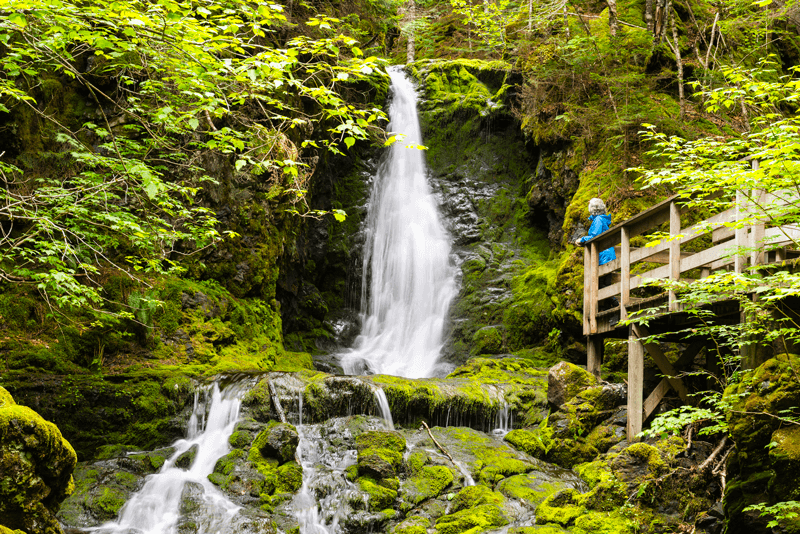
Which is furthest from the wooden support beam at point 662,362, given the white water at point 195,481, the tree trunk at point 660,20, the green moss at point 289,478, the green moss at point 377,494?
the tree trunk at point 660,20

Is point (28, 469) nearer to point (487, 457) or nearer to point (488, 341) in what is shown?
point (487, 457)

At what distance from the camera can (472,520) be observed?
6500 mm

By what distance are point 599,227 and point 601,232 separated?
0.35ft

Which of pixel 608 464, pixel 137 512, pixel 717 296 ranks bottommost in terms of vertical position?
pixel 137 512

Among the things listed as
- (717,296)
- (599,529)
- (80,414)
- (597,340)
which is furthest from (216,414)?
(717,296)

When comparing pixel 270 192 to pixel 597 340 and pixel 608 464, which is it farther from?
pixel 608 464

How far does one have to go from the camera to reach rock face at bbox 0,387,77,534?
4051 millimetres

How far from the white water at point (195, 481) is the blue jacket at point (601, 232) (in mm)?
6397

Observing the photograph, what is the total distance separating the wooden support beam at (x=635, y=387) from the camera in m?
7.56

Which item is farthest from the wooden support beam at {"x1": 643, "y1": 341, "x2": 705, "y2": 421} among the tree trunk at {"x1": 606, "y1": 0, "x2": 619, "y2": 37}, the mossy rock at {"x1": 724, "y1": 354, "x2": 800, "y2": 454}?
the tree trunk at {"x1": 606, "y1": 0, "x2": 619, "y2": 37}

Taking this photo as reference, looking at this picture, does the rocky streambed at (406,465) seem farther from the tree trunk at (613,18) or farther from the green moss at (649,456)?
the tree trunk at (613,18)

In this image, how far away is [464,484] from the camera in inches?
297

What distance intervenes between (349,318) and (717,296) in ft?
36.4

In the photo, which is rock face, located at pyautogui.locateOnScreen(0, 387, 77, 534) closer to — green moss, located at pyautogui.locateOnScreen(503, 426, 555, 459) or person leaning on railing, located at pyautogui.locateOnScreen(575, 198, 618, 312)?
green moss, located at pyautogui.locateOnScreen(503, 426, 555, 459)
